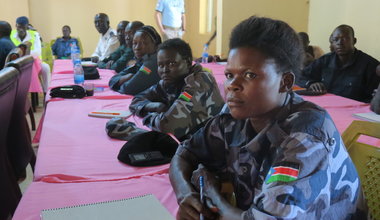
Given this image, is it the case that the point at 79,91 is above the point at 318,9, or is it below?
below

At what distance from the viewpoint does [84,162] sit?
137 centimetres

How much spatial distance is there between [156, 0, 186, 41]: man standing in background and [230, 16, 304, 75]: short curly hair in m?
4.84

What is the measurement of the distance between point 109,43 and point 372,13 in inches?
127

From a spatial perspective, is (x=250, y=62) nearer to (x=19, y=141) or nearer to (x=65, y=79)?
(x=19, y=141)

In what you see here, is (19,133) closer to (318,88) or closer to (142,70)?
(142,70)

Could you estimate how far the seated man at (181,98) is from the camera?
193 cm

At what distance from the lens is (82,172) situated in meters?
1.28

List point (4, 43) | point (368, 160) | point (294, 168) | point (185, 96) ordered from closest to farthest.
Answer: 1. point (294, 168)
2. point (368, 160)
3. point (185, 96)
4. point (4, 43)

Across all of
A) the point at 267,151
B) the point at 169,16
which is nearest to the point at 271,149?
the point at 267,151

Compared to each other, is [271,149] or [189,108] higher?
[271,149]

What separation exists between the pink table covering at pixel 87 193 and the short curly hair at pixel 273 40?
50cm

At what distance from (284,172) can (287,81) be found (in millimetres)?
262

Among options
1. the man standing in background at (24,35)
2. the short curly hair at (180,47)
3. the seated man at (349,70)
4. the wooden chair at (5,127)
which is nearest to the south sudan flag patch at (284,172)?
the wooden chair at (5,127)

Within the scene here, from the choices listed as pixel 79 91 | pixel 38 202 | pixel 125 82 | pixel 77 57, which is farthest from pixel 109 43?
pixel 38 202
